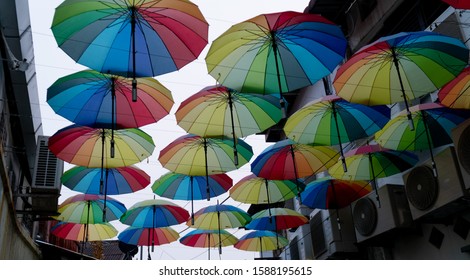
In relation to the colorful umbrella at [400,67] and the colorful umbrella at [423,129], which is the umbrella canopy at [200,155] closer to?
the colorful umbrella at [423,129]

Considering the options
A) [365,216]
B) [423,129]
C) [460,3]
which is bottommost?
[365,216]

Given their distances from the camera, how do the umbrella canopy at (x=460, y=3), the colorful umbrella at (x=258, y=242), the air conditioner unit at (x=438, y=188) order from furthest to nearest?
the colorful umbrella at (x=258, y=242) < the air conditioner unit at (x=438, y=188) < the umbrella canopy at (x=460, y=3)

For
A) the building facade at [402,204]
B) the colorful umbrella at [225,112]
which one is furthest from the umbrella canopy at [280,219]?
the colorful umbrella at [225,112]

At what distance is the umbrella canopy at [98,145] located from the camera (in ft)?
26.8

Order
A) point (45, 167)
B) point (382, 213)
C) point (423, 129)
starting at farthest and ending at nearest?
point (45, 167) < point (382, 213) < point (423, 129)

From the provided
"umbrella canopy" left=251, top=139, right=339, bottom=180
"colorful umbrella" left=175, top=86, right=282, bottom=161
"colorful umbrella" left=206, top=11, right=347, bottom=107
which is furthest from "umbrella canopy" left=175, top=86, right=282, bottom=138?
"umbrella canopy" left=251, top=139, right=339, bottom=180

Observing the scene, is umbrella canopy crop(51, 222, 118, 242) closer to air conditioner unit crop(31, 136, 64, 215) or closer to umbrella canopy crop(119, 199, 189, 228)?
umbrella canopy crop(119, 199, 189, 228)

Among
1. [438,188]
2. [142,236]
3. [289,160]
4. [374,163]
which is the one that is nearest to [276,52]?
[438,188]

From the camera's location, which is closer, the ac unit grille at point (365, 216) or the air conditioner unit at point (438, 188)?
the air conditioner unit at point (438, 188)

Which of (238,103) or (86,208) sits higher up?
(238,103)

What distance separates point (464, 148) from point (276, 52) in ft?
9.52

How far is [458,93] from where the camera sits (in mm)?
6848

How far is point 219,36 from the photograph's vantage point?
630 centimetres

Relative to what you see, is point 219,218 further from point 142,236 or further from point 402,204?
point 402,204
